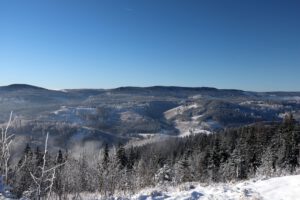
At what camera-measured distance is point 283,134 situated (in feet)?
180

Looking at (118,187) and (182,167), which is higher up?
(118,187)

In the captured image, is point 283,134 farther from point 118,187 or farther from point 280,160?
point 118,187

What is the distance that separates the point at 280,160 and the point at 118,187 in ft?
115

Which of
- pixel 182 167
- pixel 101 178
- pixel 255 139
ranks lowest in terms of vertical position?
pixel 182 167

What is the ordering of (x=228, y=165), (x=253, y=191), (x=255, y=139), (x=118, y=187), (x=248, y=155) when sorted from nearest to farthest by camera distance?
(x=253, y=191)
(x=118, y=187)
(x=228, y=165)
(x=248, y=155)
(x=255, y=139)

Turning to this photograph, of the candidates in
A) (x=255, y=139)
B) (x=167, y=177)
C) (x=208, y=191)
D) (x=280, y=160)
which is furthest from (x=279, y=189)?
(x=255, y=139)

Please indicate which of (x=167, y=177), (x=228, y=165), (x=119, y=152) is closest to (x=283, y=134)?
(x=228, y=165)

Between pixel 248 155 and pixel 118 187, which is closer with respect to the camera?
pixel 118 187

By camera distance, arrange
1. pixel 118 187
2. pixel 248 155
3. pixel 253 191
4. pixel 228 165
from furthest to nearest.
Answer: pixel 248 155, pixel 228 165, pixel 118 187, pixel 253 191

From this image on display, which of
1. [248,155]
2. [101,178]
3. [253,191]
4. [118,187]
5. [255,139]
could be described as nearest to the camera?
[253,191]

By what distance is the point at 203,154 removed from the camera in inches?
2544

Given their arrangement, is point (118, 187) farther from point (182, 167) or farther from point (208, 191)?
point (182, 167)

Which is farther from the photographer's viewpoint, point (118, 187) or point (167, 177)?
point (167, 177)

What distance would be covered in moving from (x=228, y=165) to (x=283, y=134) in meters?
10.8
